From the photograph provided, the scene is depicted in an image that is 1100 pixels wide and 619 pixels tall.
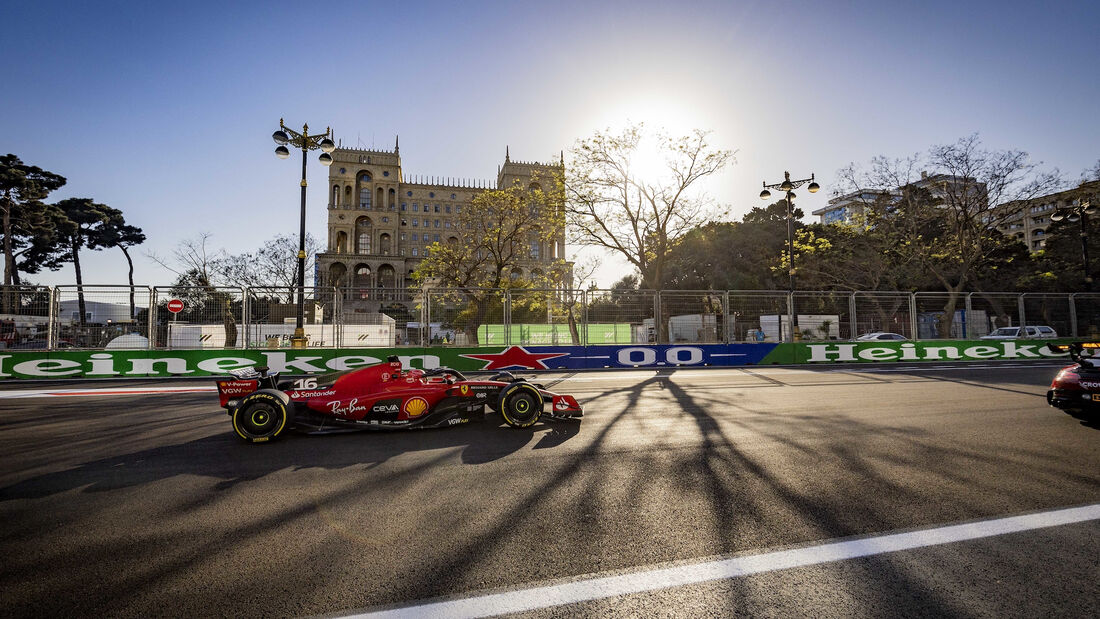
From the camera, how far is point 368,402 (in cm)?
664

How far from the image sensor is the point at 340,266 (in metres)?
83.6

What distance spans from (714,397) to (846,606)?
7769mm

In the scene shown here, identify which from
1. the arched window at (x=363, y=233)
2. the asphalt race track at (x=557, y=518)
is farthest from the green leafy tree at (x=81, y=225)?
the asphalt race track at (x=557, y=518)

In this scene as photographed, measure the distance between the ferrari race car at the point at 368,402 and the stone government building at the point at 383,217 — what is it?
68.6 metres

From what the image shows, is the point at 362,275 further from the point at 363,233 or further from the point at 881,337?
the point at 881,337

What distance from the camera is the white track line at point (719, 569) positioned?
2.43 m

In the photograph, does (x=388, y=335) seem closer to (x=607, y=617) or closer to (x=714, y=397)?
(x=714, y=397)

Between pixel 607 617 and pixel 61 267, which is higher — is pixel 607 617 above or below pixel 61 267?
below

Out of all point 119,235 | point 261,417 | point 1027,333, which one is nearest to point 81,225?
point 119,235

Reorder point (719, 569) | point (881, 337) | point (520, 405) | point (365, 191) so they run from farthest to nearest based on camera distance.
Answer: point (365, 191) < point (881, 337) < point (520, 405) < point (719, 569)

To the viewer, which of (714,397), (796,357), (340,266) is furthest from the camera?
(340,266)

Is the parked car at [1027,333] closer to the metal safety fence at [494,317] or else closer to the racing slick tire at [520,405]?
the metal safety fence at [494,317]

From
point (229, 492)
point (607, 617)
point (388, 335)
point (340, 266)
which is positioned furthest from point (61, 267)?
point (607, 617)

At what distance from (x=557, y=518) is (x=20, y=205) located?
51.9 meters
